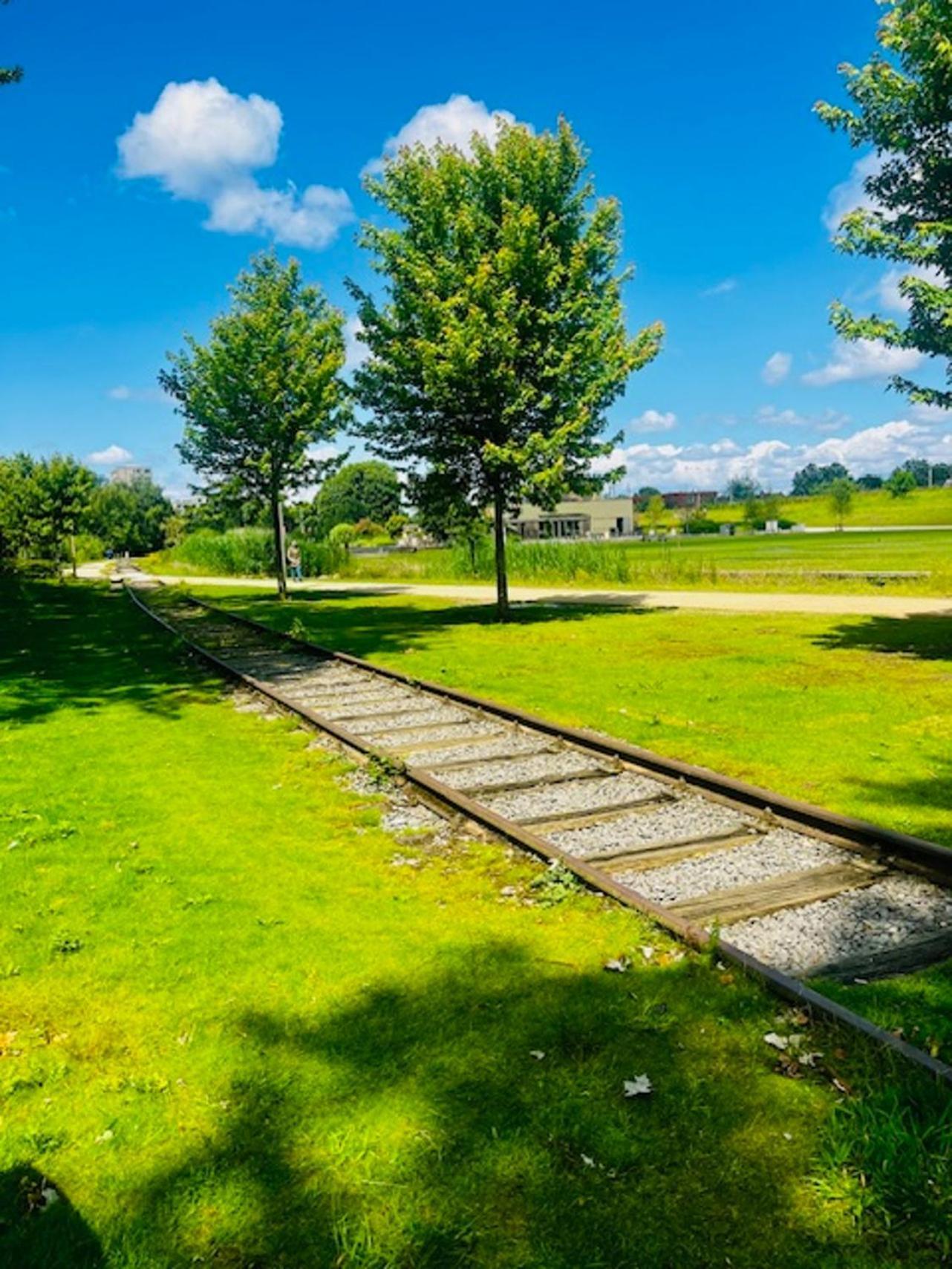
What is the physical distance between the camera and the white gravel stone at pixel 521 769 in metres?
7.03

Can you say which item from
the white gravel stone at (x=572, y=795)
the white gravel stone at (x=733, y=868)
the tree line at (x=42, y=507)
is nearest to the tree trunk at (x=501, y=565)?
the white gravel stone at (x=572, y=795)

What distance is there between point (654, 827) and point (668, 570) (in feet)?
79.3

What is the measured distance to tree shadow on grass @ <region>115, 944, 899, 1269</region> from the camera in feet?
7.97

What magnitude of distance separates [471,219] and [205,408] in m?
12.7

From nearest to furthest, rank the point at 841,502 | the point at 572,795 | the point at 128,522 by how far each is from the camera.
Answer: the point at 572,795 < the point at 841,502 < the point at 128,522

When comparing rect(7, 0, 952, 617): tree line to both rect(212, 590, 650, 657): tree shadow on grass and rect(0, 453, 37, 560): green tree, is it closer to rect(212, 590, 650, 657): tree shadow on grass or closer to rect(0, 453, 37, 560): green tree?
rect(212, 590, 650, 657): tree shadow on grass

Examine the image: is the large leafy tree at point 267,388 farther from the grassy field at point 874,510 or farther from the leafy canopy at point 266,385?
the grassy field at point 874,510

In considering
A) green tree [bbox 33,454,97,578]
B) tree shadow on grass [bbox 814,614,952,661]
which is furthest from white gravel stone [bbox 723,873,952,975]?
green tree [bbox 33,454,97,578]

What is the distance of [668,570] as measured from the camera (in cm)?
2900

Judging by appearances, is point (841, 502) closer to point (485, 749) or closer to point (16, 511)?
point (16, 511)

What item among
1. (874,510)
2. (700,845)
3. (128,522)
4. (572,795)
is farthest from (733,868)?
(874,510)

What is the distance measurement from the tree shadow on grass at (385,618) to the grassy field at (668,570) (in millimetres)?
6365

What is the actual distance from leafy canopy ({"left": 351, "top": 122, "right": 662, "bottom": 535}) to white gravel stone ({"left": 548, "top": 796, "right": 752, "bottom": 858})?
12393 millimetres

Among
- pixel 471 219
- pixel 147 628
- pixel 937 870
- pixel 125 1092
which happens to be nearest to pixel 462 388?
pixel 471 219
